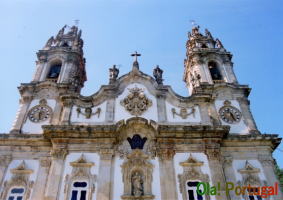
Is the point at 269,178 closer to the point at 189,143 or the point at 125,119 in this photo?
the point at 189,143

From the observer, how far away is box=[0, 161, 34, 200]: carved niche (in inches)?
671

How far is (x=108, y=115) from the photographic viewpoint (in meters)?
20.2

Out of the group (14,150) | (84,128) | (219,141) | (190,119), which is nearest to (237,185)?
(219,141)

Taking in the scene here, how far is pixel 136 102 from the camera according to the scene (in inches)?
821

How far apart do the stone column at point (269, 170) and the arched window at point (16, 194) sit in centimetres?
1395

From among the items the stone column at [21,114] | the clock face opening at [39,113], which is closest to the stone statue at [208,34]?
the clock face opening at [39,113]

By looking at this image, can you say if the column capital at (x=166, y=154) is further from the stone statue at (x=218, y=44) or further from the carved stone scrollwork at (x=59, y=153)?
the stone statue at (x=218, y=44)

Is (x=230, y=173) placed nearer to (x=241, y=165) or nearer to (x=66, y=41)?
(x=241, y=165)

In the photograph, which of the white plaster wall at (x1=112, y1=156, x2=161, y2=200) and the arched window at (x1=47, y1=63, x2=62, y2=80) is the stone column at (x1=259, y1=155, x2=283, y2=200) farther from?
the arched window at (x1=47, y1=63, x2=62, y2=80)

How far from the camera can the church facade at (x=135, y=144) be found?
55.7 ft

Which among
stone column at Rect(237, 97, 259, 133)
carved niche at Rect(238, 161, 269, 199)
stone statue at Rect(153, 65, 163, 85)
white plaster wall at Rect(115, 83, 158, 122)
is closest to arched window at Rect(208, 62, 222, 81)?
stone column at Rect(237, 97, 259, 133)

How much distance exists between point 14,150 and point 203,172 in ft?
37.7

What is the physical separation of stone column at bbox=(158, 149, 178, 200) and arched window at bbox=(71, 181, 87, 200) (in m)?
4.23

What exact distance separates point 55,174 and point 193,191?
775 cm
